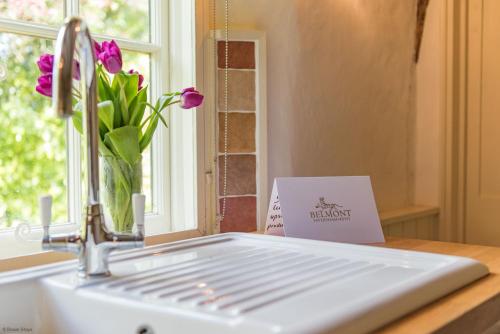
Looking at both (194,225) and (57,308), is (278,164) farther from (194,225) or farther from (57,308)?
(57,308)

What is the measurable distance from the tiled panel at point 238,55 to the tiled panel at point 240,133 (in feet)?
0.44

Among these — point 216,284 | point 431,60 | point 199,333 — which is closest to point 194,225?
point 216,284

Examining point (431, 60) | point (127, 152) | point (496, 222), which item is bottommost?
point (496, 222)

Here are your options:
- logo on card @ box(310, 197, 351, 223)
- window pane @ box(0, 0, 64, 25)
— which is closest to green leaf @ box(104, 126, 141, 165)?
window pane @ box(0, 0, 64, 25)

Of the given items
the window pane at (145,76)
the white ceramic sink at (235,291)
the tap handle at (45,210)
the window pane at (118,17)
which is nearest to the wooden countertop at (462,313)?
the white ceramic sink at (235,291)

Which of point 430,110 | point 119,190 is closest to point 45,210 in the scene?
point 119,190

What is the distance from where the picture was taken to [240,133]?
5.28 feet

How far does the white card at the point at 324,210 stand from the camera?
1.42 meters

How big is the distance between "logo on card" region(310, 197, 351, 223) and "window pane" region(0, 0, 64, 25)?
0.76 metres

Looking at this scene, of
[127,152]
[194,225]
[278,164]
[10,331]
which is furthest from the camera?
[278,164]

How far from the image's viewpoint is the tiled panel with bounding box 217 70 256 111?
1.58m

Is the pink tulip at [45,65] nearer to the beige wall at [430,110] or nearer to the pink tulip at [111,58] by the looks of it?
the pink tulip at [111,58]

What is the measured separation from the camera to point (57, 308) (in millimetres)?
912

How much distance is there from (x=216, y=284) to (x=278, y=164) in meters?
0.86
